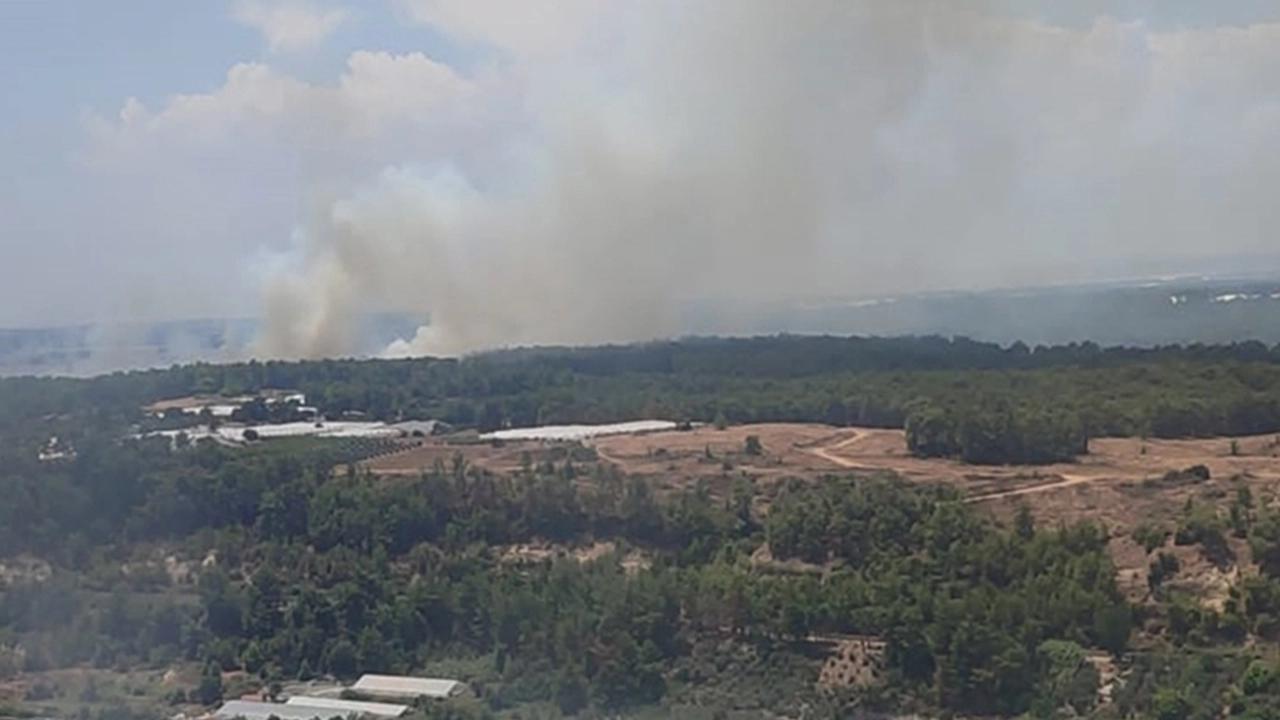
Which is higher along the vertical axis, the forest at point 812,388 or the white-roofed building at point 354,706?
the forest at point 812,388

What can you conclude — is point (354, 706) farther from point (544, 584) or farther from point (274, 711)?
point (544, 584)

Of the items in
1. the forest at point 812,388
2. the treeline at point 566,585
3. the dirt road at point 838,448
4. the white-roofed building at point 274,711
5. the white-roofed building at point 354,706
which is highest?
the forest at point 812,388

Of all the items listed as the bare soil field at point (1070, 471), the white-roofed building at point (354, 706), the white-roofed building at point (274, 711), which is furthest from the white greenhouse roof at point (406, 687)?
the bare soil field at point (1070, 471)

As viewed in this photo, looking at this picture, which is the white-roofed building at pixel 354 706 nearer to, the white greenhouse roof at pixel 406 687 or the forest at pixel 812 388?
the white greenhouse roof at pixel 406 687

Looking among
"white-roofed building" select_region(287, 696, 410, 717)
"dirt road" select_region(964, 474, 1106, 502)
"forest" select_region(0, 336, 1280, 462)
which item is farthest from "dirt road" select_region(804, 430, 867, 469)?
"white-roofed building" select_region(287, 696, 410, 717)

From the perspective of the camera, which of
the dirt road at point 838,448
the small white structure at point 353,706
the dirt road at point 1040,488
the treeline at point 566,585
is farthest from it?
the dirt road at point 838,448

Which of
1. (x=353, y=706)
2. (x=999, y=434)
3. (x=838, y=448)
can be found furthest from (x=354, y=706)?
(x=838, y=448)

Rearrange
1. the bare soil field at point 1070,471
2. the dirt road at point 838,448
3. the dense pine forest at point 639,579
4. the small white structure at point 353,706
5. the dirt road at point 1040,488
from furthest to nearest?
the dirt road at point 838,448 → the dirt road at point 1040,488 → the bare soil field at point 1070,471 → the small white structure at point 353,706 → the dense pine forest at point 639,579

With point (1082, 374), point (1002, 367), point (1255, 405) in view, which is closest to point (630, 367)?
point (1002, 367)
